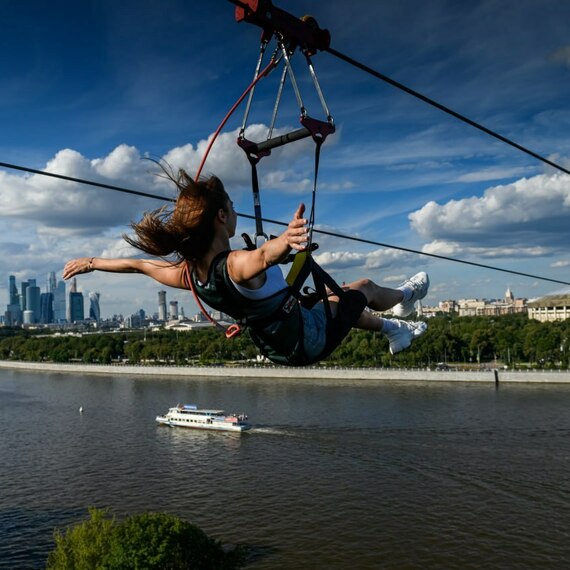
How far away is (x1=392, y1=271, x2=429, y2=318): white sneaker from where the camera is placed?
3.61 meters

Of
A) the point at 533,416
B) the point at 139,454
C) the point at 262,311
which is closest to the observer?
the point at 262,311

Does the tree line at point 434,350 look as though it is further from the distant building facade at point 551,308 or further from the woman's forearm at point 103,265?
the woman's forearm at point 103,265

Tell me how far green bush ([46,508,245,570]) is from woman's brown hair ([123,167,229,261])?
8644 millimetres

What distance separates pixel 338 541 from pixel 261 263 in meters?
11.3

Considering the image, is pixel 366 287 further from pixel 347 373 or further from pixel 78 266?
pixel 347 373

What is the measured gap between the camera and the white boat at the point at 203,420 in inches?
936

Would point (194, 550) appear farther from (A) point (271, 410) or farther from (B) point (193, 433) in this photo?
(A) point (271, 410)

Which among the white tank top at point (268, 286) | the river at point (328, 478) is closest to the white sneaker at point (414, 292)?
the white tank top at point (268, 286)

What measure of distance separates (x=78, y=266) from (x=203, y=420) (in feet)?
74.4

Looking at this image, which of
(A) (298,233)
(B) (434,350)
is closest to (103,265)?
(A) (298,233)

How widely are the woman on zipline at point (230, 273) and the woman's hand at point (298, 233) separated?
14 millimetres

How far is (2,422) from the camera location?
2605 centimetres

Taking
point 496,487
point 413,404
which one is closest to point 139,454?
point 496,487

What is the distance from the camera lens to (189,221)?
246 centimetres
